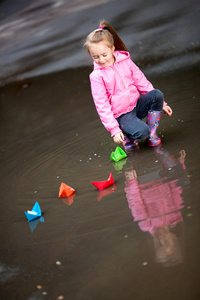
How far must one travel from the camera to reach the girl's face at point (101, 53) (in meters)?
3.93

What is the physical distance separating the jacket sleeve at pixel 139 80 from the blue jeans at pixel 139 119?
0.11 m

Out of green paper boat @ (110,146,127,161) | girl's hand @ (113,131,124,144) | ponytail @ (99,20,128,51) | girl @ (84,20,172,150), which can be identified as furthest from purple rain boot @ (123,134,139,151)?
ponytail @ (99,20,128,51)

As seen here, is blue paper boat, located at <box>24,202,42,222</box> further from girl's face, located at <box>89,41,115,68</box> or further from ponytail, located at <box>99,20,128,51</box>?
ponytail, located at <box>99,20,128,51</box>

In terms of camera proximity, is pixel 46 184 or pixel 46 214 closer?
pixel 46 214

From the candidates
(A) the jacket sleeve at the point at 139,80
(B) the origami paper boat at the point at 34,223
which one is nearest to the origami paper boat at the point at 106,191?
(B) the origami paper boat at the point at 34,223

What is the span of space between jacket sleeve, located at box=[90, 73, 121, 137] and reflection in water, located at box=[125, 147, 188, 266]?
0.46 meters

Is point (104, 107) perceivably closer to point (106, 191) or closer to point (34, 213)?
point (106, 191)

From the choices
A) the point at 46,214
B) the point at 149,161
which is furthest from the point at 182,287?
the point at 149,161

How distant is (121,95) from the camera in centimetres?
425

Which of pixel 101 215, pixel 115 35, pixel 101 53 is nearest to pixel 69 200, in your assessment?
pixel 101 215

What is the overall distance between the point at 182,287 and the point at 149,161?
1.77 m

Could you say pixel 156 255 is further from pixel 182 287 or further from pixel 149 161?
pixel 149 161

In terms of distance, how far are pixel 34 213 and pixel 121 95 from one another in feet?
4.92

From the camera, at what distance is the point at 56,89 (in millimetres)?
7566
